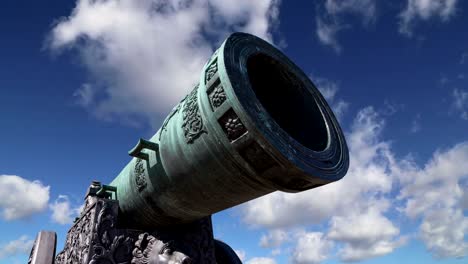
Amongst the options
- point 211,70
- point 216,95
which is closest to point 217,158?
point 216,95

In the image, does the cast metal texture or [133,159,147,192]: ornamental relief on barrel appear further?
the cast metal texture

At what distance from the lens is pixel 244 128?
2623 mm

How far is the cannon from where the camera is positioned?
269cm

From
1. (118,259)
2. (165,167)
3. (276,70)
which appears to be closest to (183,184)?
(165,167)

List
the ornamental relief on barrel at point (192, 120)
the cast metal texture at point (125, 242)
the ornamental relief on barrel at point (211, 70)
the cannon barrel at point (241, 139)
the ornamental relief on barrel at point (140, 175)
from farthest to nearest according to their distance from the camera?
the cast metal texture at point (125, 242), the ornamental relief on barrel at point (140, 175), the ornamental relief on barrel at point (192, 120), the ornamental relief on barrel at point (211, 70), the cannon barrel at point (241, 139)

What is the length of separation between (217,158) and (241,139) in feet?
1.10

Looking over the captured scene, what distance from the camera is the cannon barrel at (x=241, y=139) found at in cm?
267

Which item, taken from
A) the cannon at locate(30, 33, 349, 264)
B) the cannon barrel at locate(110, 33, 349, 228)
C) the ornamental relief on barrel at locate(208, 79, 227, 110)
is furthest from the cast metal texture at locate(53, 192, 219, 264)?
the ornamental relief on barrel at locate(208, 79, 227, 110)

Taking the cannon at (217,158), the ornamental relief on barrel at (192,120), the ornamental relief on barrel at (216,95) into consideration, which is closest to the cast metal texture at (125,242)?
the cannon at (217,158)

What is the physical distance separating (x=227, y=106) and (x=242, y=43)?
0.62 metres

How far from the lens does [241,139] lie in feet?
8.67

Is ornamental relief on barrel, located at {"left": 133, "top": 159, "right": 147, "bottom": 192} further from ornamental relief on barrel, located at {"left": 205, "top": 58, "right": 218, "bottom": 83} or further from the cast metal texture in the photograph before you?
ornamental relief on barrel, located at {"left": 205, "top": 58, "right": 218, "bottom": 83}

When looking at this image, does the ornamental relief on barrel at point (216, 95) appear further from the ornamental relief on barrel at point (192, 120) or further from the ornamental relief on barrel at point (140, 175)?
the ornamental relief on barrel at point (140, 175)

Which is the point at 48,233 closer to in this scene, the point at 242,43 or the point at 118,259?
the point at 118,259
